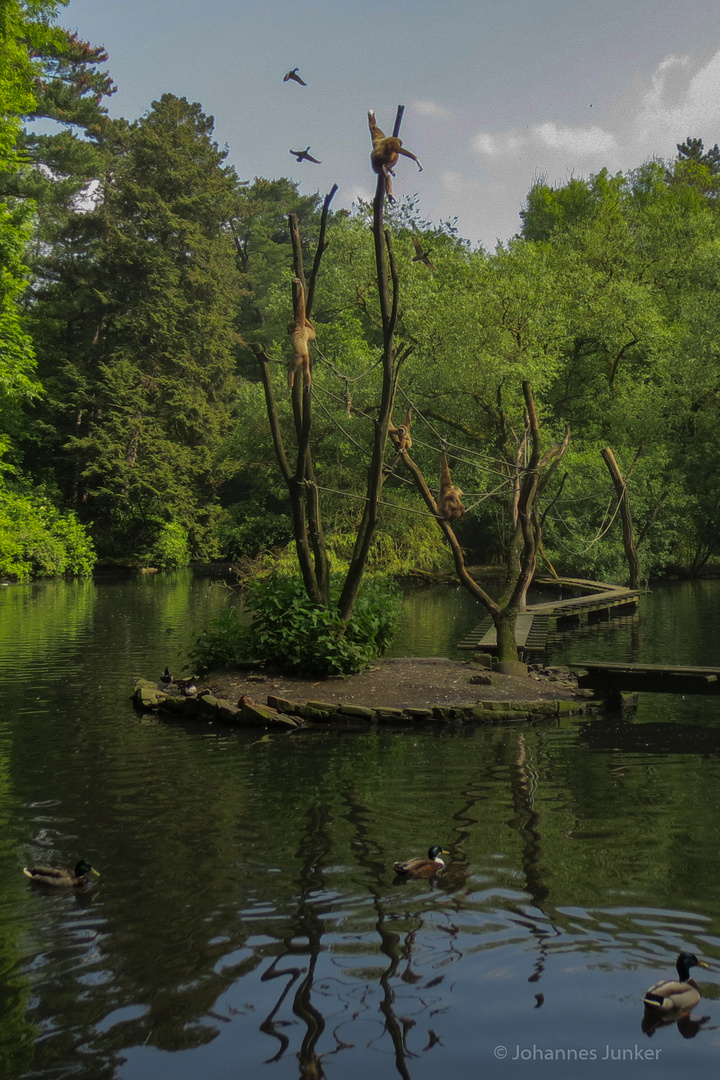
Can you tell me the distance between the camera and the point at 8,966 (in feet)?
17.1

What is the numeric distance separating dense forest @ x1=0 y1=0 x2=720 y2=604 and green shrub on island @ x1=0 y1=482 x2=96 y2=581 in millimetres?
153

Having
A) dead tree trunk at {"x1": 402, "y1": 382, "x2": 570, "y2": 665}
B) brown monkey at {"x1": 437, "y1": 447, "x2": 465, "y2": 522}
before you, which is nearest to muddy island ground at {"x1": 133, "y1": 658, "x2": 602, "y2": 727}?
dead tree trunk at {"x1": 402, "y1": 382, "x2": 570, "y2": 665}

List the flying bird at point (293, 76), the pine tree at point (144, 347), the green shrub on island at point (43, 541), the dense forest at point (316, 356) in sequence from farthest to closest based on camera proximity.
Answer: the pine tree at point (144, 347) → the green shrub on island at point (43, 541) → the dense forest at point (316, 356) → the flying bird at point (293, 76)

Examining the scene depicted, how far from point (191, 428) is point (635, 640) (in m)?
30.1

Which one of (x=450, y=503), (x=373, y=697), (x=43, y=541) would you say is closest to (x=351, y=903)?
(x=373, y=697)

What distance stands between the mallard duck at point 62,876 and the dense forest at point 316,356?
40.9 feet

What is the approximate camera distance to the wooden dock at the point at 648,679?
517 inches

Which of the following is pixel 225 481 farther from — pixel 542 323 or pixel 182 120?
A: pixel 542 323

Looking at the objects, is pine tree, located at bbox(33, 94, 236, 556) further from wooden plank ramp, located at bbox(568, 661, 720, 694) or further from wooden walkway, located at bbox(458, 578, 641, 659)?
wooden plank ramp, located at bbox(568, 661, 720, 694)

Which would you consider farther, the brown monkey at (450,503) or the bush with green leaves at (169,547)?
the bush with green leaves at (169,547)

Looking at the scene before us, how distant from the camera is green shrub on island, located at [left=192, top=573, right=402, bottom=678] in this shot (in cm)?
1356

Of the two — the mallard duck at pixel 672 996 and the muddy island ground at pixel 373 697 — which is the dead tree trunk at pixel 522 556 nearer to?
the muddy island ground at pixel 373 697

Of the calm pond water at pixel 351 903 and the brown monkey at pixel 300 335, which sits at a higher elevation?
the brown monkey at pixel 300 335

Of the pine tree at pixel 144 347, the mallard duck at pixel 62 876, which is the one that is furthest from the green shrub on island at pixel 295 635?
the pine tree at pixel 144 347
